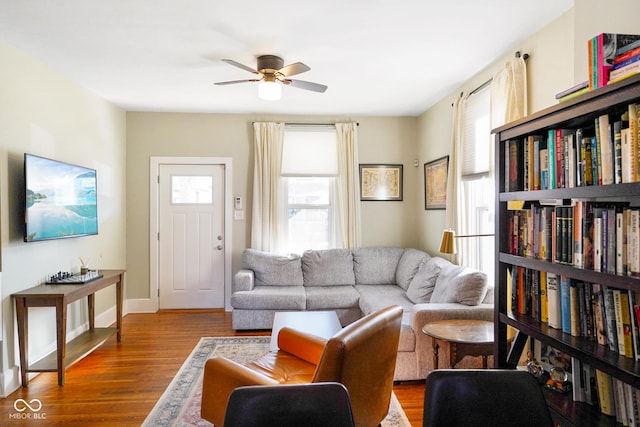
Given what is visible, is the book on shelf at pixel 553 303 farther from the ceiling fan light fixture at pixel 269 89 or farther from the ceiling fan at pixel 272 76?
the ceiling fan light fixture at pixel 269 89

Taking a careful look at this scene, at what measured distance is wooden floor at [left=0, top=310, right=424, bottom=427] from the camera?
2443 millimetres

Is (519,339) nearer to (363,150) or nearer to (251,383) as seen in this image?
(251,383)

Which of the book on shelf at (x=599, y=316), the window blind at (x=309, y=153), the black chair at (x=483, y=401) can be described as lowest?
the black chair at (x=483, y=401)

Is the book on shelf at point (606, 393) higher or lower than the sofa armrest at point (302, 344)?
higher

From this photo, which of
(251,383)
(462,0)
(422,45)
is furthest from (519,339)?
(422,45)

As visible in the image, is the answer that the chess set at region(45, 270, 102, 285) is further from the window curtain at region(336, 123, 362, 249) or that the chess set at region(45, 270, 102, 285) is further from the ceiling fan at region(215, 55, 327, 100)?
the window curtain at region(336, 123, 362, 249)

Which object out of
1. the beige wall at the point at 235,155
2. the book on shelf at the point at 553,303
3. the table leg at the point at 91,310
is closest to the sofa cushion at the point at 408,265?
the beige wall at the point at 235,155

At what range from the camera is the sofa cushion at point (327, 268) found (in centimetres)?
457

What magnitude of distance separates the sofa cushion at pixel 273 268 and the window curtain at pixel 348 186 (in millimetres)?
757

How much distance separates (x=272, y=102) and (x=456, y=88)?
2.05 metres

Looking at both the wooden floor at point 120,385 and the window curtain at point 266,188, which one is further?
the window curtain at point 266,188

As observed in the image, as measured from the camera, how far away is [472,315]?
2.79m

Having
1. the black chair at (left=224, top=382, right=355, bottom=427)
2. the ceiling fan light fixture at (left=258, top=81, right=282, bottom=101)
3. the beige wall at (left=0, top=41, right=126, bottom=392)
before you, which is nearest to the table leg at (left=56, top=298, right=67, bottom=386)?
the beige wall at (left=0, top=41, right=126, bottom=392)

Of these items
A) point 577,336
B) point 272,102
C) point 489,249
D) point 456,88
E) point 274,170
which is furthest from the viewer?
point 274,170
